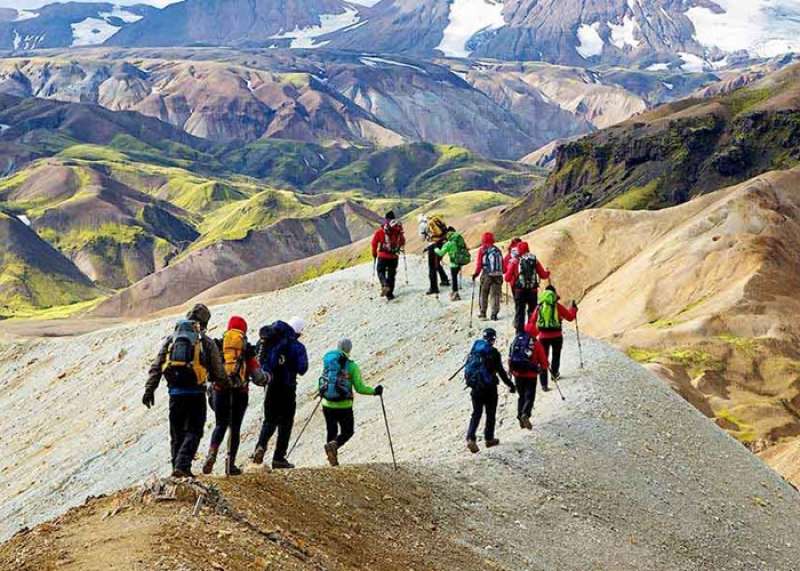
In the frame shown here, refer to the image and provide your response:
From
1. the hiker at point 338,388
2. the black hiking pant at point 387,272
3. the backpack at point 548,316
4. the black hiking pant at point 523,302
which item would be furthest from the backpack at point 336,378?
the black hiking pant at point 387,272

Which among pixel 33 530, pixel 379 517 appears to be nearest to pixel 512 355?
pixel 379 517

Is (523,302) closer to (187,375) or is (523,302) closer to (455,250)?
(455,250)

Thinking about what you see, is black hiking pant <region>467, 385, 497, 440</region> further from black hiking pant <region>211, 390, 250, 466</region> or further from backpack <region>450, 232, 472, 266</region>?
backpack <region>450, 232, 472, 266</region>

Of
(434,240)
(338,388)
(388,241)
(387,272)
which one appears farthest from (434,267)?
(338,388)

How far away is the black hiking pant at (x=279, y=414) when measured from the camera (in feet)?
67.7

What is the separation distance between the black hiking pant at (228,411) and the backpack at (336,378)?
1634 millimetres

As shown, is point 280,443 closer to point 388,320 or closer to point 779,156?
point 388,320

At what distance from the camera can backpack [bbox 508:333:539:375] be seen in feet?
80.5

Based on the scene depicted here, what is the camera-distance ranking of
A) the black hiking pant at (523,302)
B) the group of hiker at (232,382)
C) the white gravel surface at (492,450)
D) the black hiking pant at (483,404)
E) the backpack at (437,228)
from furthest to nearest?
the backpack at (437,228)
the black hiking pant at (523,302)
the black hiking pant at (483,404)
the white gravel surface at (492,450)
the group of hiker at (232,382)

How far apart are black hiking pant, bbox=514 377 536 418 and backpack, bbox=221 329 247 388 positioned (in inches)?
296

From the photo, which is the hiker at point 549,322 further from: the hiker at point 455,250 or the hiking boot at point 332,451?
the hiking boot at point 332,451

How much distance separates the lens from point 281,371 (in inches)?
810

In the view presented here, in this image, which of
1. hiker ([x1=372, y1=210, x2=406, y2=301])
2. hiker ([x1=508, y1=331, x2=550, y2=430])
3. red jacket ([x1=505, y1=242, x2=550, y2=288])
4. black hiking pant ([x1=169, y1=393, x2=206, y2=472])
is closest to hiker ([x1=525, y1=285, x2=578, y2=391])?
red jacket ([x1=505, y1=242, x2=550, y2=288])

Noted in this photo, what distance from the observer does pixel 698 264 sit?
103 metres
